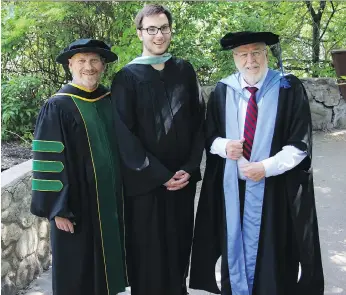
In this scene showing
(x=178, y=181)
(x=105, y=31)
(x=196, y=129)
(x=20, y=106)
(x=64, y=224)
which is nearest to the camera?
(x=64, y=224)

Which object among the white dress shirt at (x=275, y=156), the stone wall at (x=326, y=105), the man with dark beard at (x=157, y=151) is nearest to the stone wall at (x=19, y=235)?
the man with dark beard at (x=157, y=151)

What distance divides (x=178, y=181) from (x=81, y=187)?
0.56 metres

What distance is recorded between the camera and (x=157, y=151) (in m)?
2.79

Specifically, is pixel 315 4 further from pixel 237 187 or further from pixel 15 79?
pixel 237 187

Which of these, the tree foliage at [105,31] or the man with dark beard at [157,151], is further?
the tree foliage at [105,31]

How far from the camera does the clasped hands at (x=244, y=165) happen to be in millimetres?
2572

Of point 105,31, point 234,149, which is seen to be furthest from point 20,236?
point 105,31

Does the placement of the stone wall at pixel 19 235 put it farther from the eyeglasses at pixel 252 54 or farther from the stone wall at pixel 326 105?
the stone wall at pixel 326 105

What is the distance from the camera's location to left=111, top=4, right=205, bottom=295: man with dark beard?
2727 mm

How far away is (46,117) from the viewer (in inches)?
104

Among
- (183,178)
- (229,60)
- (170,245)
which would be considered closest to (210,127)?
(183,178)

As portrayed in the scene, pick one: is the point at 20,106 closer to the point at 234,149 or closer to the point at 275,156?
the point at 234,149

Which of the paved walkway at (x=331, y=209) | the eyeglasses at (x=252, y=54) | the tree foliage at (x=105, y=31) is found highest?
the tree foliage at (x=105, y=31)

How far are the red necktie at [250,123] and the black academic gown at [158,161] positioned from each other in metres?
0.31
